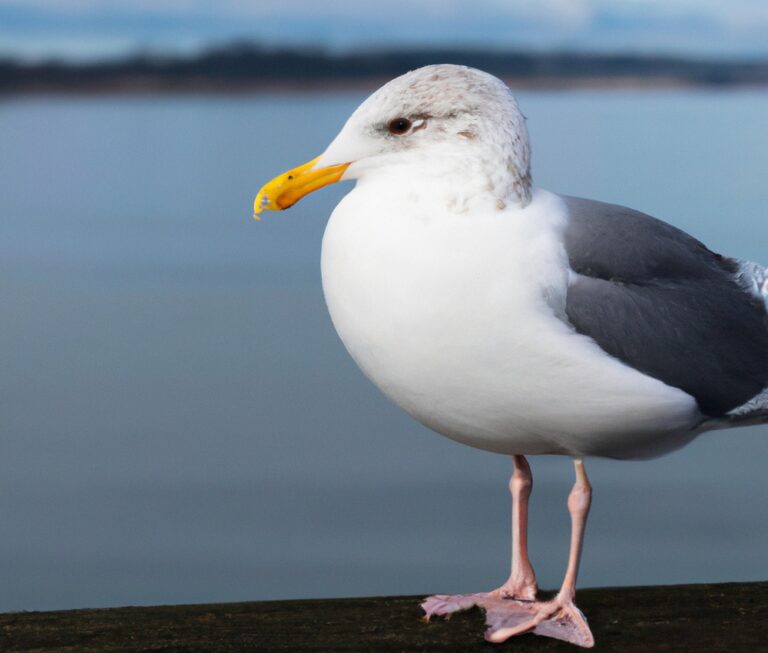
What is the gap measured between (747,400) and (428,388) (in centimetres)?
74

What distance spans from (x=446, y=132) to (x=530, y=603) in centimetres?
110

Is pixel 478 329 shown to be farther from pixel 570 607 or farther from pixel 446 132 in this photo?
pixel 570 607

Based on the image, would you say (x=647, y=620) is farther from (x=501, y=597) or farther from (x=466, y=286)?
(x=466, y=286)

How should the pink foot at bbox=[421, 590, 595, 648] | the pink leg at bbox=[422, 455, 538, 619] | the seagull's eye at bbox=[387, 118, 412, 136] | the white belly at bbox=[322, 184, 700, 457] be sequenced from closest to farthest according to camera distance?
1. the white belly at bbox=[322, 184, 700, 457]
2. the seagull's eye at bbox=[387, 118, 412, 136]
3. the pink foot at bbox=[421, 590, 595, 648]
4. the pink leg at bbox=[422, 455, 538, 619]

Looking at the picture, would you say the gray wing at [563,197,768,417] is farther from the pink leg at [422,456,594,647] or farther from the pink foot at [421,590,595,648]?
the pink foot at [421,590,595,648]

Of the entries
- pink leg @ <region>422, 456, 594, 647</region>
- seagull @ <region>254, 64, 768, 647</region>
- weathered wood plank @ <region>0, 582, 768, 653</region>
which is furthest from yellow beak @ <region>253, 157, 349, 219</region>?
weathered wood plank @ <region>0, 582, 768, 653</region>

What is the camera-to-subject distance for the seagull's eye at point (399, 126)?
2.86m

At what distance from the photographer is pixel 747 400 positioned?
3092 mm

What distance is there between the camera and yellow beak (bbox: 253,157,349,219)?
9.60ft

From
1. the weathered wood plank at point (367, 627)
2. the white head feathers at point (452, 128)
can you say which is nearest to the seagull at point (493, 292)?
the white head feathers at point (452, 128)

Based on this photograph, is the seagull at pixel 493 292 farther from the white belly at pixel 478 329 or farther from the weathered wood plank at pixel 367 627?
the weathered wood plank at pixel 367 627

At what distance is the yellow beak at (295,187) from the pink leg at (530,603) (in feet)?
2.68

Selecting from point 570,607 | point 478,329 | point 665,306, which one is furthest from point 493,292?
point 570,607

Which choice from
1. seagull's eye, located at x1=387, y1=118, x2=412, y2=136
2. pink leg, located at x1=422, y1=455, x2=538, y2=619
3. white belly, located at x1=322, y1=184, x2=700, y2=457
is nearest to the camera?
white belly, located at x1=322, y1=184, x2=700, y2=457
